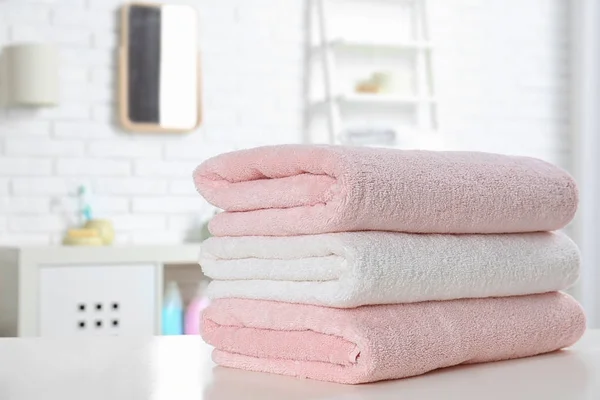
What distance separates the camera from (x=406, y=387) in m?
0.73

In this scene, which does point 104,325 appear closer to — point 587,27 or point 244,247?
point 244,247

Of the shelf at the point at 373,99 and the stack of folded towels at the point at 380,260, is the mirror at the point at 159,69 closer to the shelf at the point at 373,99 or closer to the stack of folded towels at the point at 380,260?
the shelf at the point at 373,99

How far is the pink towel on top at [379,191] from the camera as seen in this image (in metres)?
0.75

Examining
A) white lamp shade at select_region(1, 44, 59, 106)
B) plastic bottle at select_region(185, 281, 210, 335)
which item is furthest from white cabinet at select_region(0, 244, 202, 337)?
white lamp shade at select_region(1, 44, 59, 106)

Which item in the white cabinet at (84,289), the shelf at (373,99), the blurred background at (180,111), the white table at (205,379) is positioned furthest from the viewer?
the shelf at (373,99)

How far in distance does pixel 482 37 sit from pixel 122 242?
1.63 metres

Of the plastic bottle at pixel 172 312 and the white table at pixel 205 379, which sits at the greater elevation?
the white table at pixel 205 379

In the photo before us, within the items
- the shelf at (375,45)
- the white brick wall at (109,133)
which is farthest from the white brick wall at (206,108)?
the shelf at (375,45)

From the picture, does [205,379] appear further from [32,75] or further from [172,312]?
[32,75]

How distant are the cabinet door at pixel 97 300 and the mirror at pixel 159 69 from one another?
A: 629mm

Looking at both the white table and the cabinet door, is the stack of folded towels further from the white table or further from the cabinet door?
the cabinet door

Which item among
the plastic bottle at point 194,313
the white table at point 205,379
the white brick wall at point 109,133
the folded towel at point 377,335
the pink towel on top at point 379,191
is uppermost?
the white brick wall at point 109,133

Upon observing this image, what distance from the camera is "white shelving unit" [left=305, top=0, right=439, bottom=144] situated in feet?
10.6

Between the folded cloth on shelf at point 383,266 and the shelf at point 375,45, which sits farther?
the shelf at point 375,45
